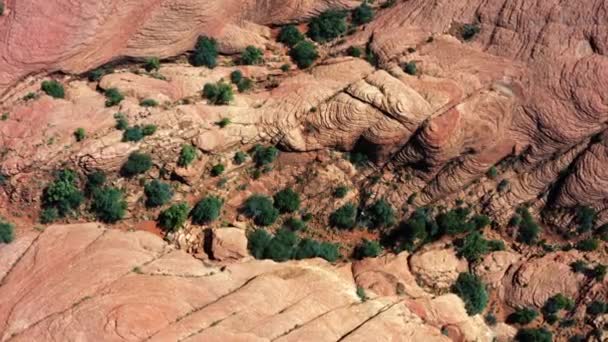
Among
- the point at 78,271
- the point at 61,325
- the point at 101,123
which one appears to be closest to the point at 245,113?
the point at 101,123

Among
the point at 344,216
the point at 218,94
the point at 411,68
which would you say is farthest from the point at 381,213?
the point at 218,94

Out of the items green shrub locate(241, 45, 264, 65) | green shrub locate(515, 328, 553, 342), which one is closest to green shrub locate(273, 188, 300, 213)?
green shrub locate(241, 45, 264, 65)

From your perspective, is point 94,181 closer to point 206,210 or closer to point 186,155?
point 186,155

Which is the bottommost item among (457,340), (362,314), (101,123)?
(457,340)

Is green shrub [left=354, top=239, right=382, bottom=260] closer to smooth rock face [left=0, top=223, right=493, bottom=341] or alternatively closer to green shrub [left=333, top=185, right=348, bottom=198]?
green shrub [left=333, top=185, right=348, bottom=198]

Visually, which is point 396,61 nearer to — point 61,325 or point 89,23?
point 89,23

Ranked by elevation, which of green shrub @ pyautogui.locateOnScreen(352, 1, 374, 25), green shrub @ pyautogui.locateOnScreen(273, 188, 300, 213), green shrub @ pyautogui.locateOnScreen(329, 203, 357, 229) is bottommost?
green shrub @ pyautogui.locateOnScreen(329, 203, 357, 229)
